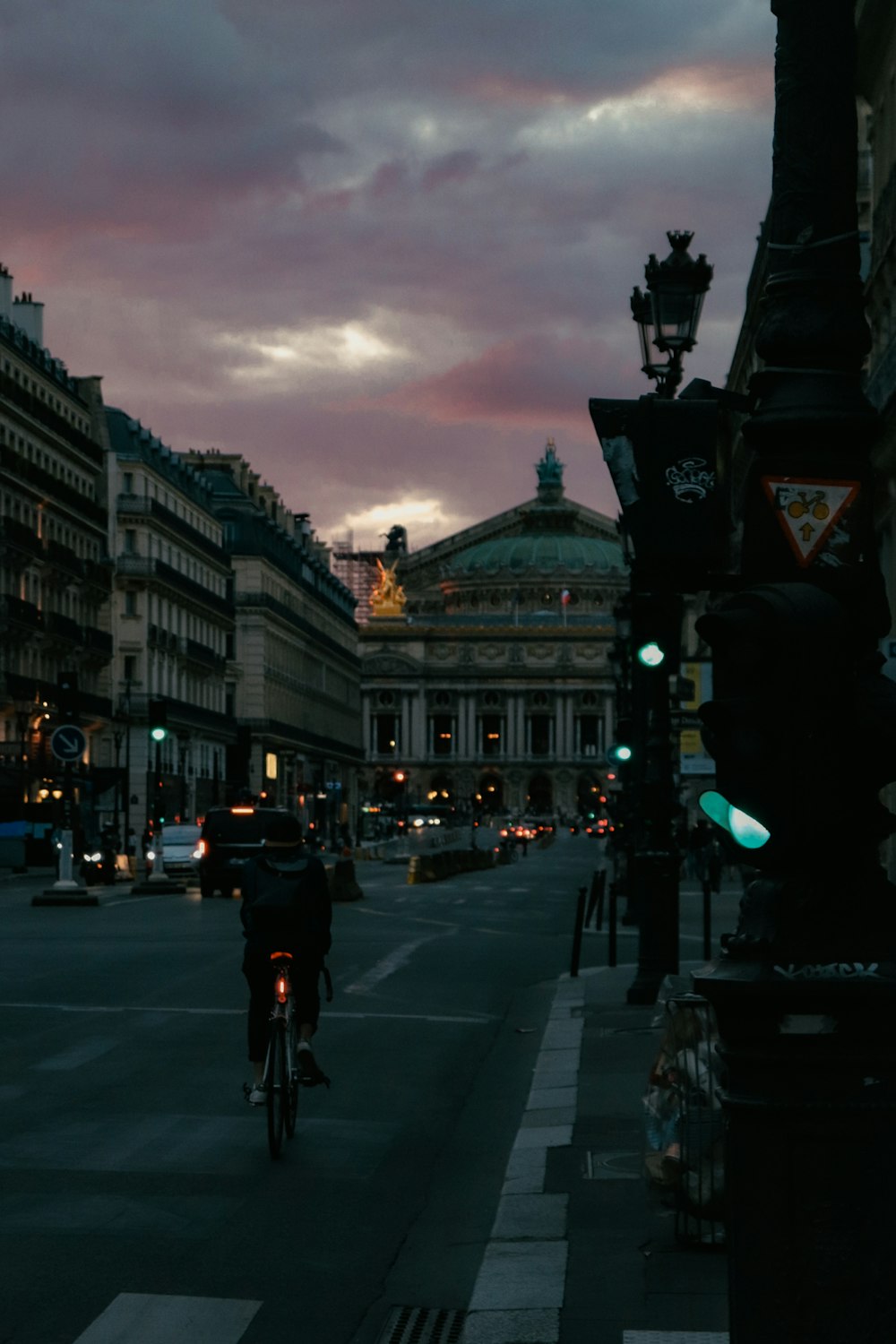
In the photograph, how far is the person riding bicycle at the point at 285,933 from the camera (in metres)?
12.2

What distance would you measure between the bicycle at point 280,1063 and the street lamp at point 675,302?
7.67 m

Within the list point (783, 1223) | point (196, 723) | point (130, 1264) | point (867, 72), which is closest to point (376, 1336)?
point (130, 1264)

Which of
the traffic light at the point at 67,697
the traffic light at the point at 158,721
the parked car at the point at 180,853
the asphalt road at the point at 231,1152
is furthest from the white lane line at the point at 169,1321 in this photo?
the parked car at the point at 180,853

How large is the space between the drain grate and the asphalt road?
7 cm

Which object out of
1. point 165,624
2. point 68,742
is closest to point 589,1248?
point 68,742

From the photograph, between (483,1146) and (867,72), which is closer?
(483,1146)

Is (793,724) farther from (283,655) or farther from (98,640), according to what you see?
(283,655)

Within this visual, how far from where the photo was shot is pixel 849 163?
5520 millimetres

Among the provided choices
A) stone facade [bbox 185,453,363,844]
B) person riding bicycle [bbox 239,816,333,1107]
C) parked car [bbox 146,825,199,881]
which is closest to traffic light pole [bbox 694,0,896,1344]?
person riding bicycle [bbox 239,816,333,1107]

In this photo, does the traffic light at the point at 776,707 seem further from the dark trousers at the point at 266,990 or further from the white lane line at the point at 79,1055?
the white lane line at the point at 79,1055

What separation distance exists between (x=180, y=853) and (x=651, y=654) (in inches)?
1430

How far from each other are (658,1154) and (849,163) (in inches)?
186

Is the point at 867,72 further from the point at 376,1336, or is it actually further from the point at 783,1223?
the point at 783,1223

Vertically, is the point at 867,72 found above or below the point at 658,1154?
above
